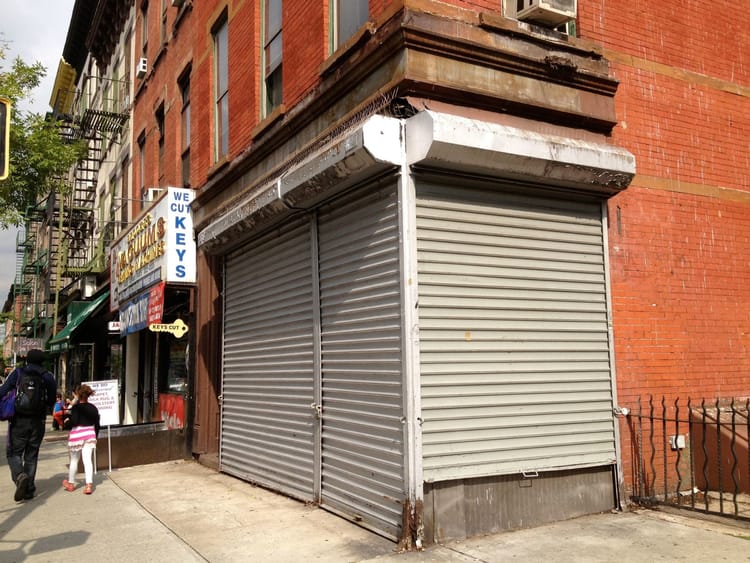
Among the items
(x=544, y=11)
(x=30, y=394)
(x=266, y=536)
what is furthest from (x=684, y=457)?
(x=30, y=394)

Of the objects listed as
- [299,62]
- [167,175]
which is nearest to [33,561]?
[299,62]

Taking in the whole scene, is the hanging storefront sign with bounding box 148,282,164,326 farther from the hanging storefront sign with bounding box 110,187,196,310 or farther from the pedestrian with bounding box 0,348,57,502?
the pedestrian with bounding box 0,348,57,502

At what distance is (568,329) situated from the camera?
711 centimetres

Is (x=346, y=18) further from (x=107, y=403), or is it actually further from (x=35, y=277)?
(x=35, y=277)

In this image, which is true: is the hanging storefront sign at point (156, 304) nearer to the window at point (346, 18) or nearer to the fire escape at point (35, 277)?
the window at point (346, 18)

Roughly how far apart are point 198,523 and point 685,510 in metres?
5.16

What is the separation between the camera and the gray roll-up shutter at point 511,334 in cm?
627

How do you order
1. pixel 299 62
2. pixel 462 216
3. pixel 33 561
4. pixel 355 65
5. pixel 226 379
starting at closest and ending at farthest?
1. pixel 33 561
2. pixel 462 216
3. pixel 355 65
4. pixel 299 62
5. pixel 226 379

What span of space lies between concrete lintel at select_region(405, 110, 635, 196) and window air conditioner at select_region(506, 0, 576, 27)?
4.18 feet

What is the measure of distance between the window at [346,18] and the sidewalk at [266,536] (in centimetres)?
538

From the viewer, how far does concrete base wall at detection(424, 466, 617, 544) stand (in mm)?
6043

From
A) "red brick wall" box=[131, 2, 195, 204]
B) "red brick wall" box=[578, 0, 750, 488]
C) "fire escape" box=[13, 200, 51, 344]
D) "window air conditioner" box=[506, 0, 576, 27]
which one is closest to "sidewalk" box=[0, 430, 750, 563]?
"red brick wall" box=[578, 0, 750, 488]

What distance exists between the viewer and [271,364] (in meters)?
9.20

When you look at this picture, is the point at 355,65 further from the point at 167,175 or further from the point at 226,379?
the point at 167,175
